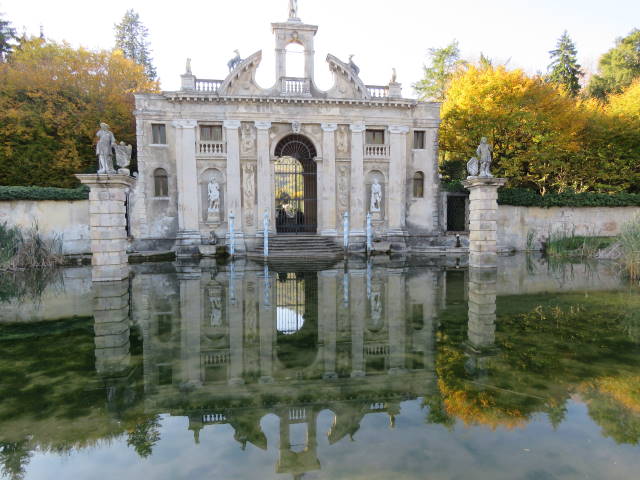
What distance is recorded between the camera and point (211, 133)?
1992cm

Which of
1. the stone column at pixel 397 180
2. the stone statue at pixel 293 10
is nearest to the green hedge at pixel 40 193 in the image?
the stone statue at pixel 293 10

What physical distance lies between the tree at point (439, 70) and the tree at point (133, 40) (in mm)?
25602

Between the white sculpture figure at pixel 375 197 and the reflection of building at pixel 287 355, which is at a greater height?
the white sculpture figure at pixel 375 197

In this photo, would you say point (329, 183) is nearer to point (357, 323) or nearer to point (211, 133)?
point (211, 133)

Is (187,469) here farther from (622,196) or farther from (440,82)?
(440,82)

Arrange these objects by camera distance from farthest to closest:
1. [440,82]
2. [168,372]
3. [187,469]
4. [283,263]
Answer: [440,82]
[283,263]
[168,372]
[187,469]

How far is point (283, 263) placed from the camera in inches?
607

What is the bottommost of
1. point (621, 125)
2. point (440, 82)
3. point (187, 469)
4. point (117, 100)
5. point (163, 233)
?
point (187, 469)

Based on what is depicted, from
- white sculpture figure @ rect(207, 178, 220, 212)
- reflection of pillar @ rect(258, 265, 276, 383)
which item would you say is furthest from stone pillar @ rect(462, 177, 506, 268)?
white sculpture figure @ rect(207, 178, 220, 212)

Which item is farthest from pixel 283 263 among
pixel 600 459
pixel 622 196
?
pixel 622 196

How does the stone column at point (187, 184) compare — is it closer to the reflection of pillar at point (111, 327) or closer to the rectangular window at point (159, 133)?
the rectangular window at point (159, 133)

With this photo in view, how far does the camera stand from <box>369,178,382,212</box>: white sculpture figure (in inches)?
816

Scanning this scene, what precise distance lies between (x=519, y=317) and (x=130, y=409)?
6.02 metres

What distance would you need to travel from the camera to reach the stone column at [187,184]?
63.4ft
